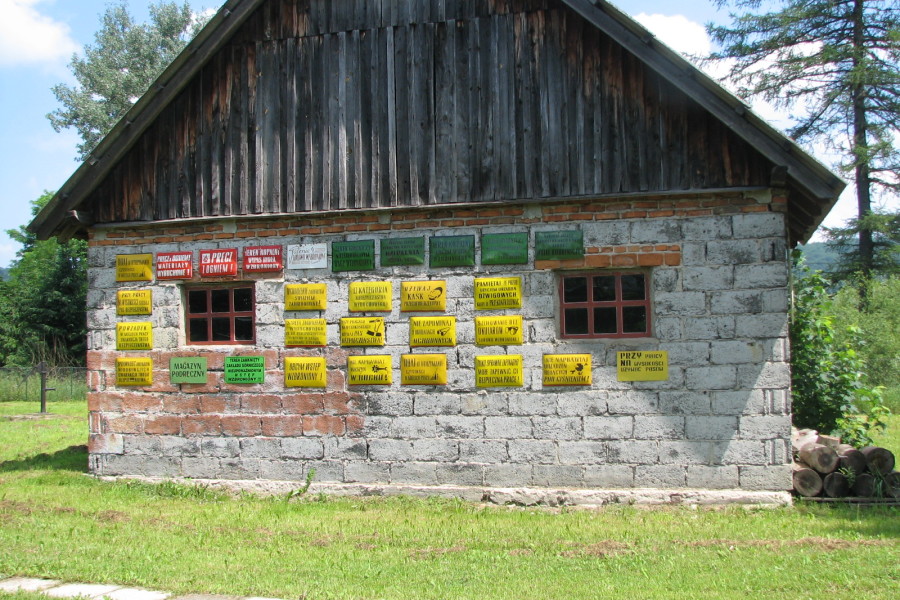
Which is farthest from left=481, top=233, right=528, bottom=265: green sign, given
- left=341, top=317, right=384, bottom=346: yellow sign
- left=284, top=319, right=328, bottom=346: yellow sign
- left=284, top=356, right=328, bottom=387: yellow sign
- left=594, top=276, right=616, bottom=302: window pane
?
left=284, top=356, right=328, bottom=387: yellow sign

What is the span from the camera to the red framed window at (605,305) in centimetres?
859

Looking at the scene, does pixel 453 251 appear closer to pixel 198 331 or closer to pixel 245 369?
pixel 245 369

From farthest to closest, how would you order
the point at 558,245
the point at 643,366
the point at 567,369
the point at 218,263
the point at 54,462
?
the point at 54,462 → the point at 218,263 → the point at 558,245 → the point at 567,369 → the point at 643,366

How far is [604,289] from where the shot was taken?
28.5 ft

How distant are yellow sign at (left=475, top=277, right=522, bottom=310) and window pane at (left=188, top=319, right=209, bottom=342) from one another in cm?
358

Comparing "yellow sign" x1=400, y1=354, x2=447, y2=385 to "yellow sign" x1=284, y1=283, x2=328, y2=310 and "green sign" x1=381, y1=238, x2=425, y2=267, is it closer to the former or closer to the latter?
"green sign" x1=381, y1=238, x2=425, y2=267

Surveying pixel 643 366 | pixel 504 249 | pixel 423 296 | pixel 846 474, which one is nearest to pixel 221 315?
pixel 423 296

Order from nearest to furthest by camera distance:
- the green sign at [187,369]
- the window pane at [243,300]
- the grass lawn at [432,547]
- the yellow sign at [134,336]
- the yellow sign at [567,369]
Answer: the grass lawn at [432,547] < the yellow sign at [567,369] < the green sign at [187,369] < the window pane at [243,300] < the yellow sign at [134,336]

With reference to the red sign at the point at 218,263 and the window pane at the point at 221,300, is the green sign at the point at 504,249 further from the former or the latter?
the window pane at the point at 221,300

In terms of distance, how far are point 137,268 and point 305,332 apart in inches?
97.4

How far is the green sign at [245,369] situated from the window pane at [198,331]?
1.92 feet

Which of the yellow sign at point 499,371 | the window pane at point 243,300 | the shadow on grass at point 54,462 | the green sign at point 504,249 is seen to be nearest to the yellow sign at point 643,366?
the yellow sign at point 499,371

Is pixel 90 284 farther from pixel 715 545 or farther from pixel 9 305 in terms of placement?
pixel 9 305

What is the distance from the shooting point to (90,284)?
10.2m
